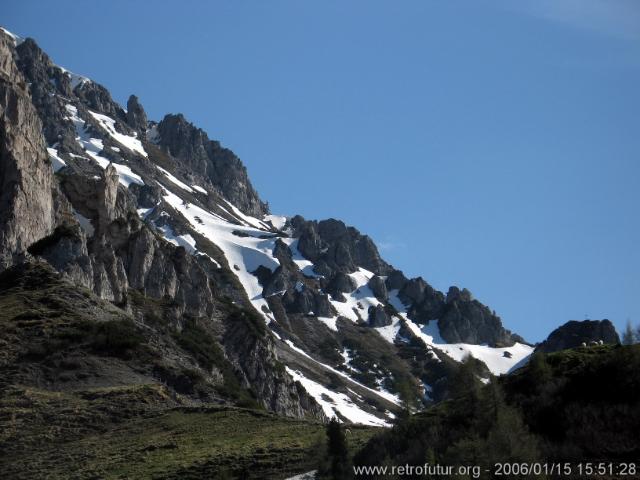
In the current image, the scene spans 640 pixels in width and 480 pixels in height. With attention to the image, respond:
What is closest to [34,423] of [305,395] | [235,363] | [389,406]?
[235,363]

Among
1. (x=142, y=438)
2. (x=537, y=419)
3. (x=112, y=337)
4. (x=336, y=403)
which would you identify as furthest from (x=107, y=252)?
(x=336, y=403)

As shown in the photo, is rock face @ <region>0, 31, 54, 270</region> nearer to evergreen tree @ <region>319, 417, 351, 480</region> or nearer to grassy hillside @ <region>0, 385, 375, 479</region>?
grassy hillside @ <region>0, 385, 375, 479</region>

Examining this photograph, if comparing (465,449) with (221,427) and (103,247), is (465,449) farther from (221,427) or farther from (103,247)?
(103,247)

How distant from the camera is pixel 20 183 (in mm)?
104000

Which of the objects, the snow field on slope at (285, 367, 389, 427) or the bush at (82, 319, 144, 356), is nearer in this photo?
the bush at (82, 319, 144, 356)

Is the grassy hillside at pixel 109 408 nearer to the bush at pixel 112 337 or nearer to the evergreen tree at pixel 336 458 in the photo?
the bush at pixel 112 337

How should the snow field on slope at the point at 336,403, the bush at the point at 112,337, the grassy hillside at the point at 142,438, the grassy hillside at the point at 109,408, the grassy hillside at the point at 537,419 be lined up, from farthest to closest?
the snow field on slope at the point at 336,403
the bush at the point at 112,337
the grassy hillside at the point at 109,408
the grassy hillside at the point at 142,438
the grassy hillside at the point at 537,419

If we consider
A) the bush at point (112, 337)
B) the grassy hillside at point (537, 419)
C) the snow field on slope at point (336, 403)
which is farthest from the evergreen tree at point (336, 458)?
the snow field on slope at point (336, 403)

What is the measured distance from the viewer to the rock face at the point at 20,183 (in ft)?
324

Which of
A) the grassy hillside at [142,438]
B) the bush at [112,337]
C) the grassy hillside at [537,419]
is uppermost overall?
the bush at [112,337]

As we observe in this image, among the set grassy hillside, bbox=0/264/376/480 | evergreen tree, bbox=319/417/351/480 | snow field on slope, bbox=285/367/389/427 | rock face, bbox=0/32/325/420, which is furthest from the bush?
snow field on slope, bbox=285/367/389/427

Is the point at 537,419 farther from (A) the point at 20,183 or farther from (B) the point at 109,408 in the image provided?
(A) the point at 20,183

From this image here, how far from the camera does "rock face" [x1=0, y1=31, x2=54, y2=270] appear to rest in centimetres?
9888

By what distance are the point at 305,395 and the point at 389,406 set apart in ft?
160
